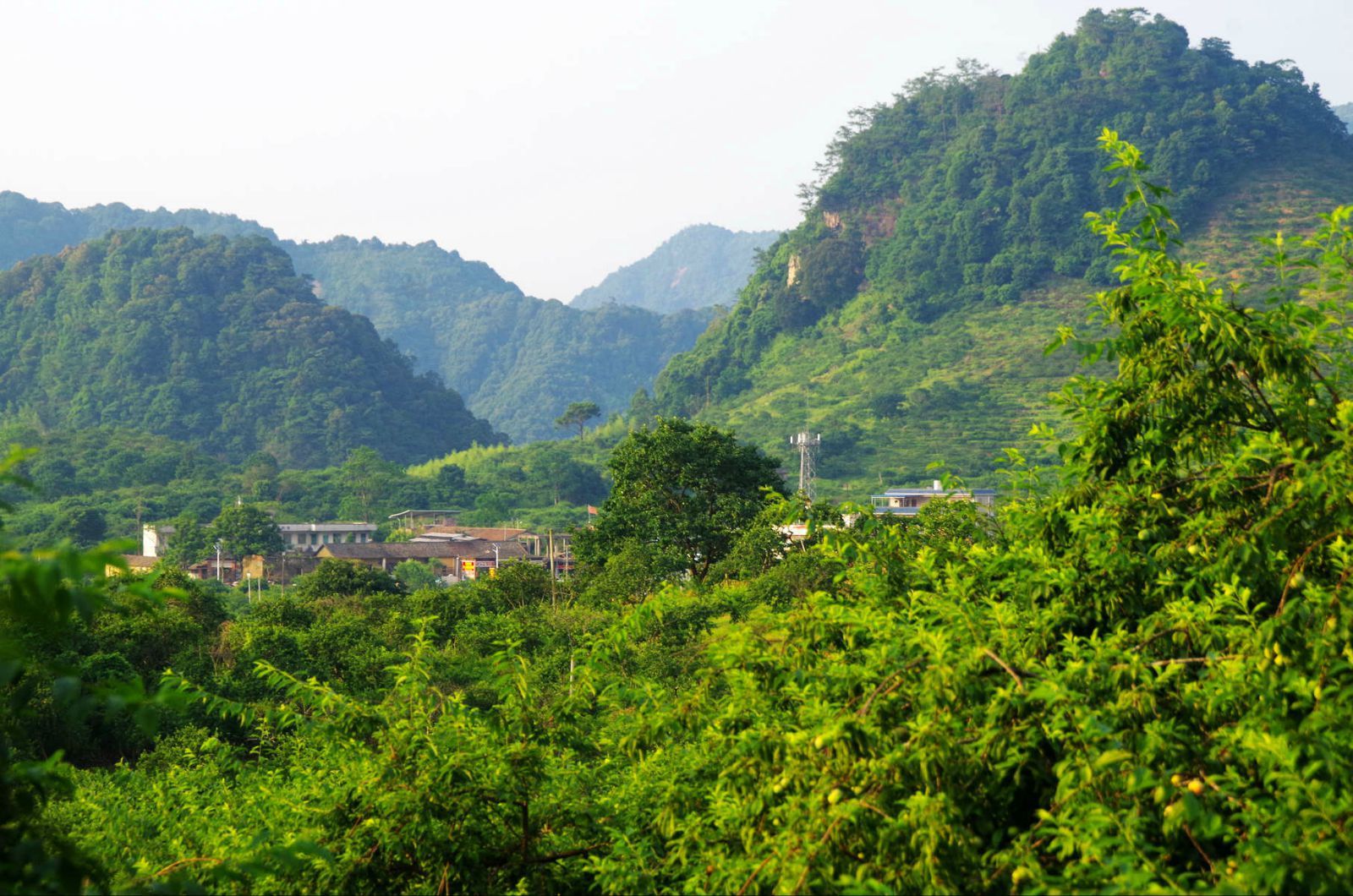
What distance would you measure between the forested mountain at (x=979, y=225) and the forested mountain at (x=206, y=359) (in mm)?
20697

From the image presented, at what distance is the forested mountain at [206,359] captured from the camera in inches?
3292

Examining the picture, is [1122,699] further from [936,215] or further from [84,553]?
[936,215]

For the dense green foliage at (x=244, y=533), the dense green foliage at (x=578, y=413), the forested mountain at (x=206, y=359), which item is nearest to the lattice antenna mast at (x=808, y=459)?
the dense green foliage at (x=244, y=533)

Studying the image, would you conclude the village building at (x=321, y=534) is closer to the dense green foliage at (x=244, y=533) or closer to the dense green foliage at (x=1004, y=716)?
the dense green foliage at (x=244, y=533)

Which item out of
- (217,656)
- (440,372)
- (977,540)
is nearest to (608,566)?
(217,656)

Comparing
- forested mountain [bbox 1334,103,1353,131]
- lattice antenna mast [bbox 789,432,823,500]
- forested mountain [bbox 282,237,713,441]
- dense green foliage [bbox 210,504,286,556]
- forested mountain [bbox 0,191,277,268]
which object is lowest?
dense green foliage [bbox 210,504,286,556]

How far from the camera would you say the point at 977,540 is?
487cm

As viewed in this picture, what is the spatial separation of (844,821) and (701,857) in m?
0.60

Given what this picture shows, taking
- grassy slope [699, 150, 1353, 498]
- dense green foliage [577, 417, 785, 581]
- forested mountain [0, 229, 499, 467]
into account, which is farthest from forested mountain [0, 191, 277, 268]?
dense green foliage [577, 417, 785, 581]

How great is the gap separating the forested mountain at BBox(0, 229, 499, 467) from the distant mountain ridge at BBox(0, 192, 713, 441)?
38.0 metres

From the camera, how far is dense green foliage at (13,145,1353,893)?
282 cm

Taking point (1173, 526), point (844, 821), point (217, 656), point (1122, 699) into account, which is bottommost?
point (217, 656)

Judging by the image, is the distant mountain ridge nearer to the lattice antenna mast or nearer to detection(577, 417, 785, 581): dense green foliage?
Result: the lattice antenna mast

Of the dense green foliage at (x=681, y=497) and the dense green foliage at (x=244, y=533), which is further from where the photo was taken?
the dense green foliage at (x=244, y=533)
